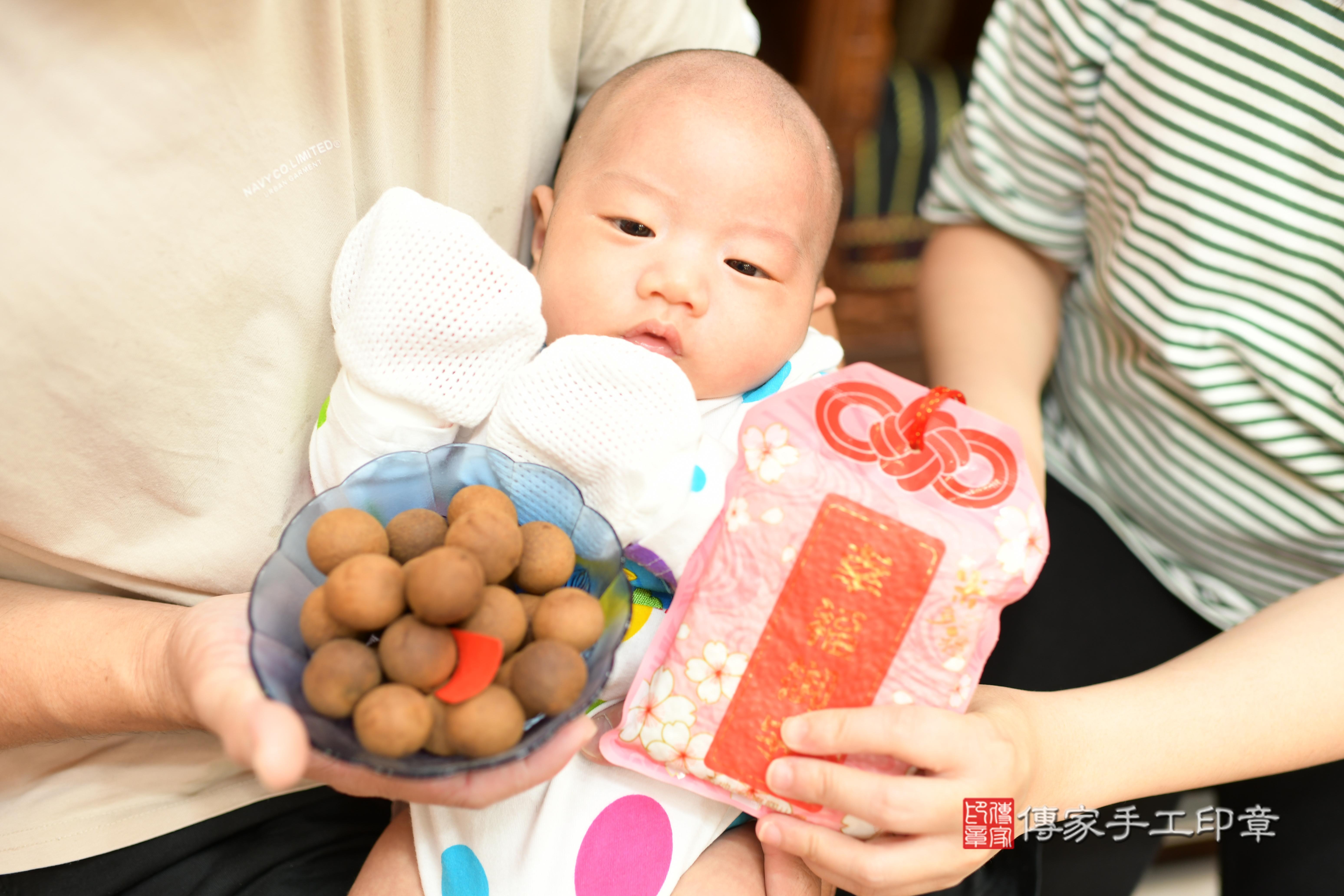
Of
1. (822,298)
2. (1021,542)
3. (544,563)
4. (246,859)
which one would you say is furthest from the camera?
(822,298)

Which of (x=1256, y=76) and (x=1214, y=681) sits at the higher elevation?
(x=1256, y=76)

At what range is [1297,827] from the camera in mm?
989

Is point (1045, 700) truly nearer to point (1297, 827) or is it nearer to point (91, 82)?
point (1297, 827)

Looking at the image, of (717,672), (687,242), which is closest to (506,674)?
(717,672)

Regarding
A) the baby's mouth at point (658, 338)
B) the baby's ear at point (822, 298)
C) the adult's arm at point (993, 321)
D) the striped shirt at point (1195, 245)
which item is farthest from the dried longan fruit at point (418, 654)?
the striped shirt at point (1195, 245)

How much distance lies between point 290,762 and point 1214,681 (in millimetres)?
821

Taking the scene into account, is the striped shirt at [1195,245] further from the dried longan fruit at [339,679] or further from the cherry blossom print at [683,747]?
the dried longan fruit at [339,679]

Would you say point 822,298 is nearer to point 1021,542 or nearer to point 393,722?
point 1021,542

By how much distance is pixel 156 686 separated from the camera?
676mm

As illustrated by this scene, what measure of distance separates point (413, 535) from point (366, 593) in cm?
7

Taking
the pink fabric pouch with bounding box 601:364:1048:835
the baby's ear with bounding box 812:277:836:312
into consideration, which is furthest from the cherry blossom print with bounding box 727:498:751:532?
the baby's ear with bounding box 812:277:836:312

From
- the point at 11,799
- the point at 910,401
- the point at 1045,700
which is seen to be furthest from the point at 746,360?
the point at 11,799

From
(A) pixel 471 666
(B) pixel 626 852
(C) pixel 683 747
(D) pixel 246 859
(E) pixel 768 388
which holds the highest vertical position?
(A) pixel 471 666

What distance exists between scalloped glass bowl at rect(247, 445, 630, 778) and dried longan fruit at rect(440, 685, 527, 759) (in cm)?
1
